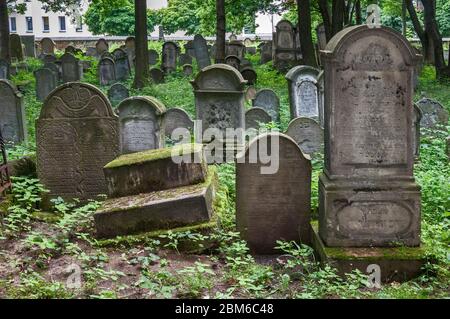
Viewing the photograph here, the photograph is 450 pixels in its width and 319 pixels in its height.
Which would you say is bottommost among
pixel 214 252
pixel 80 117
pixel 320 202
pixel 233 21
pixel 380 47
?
pixel 214 252

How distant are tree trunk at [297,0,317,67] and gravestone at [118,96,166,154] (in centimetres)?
1198

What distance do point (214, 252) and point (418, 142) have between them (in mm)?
6018

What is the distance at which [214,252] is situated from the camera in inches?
261

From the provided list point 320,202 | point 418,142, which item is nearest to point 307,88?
point 418,142

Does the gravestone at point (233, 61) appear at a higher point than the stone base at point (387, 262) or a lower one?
higher

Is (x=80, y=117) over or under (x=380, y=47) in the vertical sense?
under

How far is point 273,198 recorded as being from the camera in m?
6.93

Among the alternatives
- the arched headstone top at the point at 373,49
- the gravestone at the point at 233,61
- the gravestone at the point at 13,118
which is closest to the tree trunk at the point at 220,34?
the gravestone at the point at 233,61

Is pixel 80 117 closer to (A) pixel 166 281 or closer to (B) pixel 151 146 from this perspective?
(B) pixel 151 146

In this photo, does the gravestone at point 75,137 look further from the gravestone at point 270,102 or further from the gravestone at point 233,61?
the gravestone at point 233,61

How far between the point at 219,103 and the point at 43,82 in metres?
9.97

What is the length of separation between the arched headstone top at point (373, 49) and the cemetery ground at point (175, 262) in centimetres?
193

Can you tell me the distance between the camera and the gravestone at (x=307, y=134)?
37.7ft

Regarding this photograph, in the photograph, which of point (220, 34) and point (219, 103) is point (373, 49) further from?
point (220, 34)
